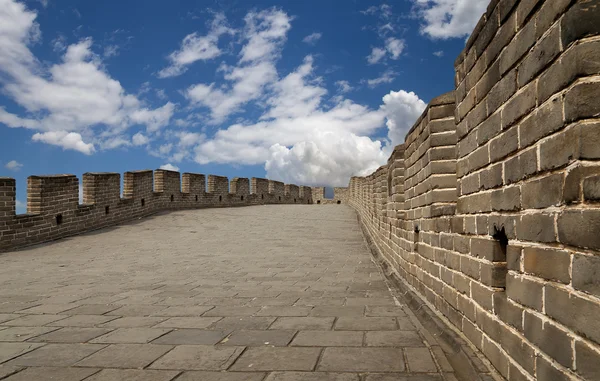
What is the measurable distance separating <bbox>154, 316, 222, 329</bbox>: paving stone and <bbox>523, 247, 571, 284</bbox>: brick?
2.95 meters

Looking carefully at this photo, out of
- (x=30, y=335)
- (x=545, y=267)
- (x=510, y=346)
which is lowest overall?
(x=30, y=335)

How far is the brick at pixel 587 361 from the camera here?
1579mm

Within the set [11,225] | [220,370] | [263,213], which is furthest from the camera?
[263,213]

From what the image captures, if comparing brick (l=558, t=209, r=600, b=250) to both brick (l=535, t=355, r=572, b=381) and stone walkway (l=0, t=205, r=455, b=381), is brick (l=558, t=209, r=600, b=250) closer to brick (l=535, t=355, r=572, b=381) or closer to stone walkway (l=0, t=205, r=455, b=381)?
brick (l=535, t=355, r=572, b=381)

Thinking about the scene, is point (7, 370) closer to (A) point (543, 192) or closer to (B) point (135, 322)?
(B) point (135, 322)

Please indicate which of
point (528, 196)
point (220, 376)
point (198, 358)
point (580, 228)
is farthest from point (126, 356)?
point (580, 228)

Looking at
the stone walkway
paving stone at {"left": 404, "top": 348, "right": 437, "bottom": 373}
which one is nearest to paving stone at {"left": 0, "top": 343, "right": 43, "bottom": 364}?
the stone walkway

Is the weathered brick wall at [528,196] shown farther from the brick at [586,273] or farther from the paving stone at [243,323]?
the paving stone at [243,323]

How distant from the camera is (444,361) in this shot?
3.08 meters

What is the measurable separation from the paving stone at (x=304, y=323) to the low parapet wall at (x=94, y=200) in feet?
32.8

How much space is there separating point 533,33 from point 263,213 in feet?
59.9

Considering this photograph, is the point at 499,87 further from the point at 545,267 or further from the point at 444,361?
the point at 444,361

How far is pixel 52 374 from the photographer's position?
9.81 feet

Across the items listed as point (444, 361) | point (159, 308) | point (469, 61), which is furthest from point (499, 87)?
point (159, 308)
